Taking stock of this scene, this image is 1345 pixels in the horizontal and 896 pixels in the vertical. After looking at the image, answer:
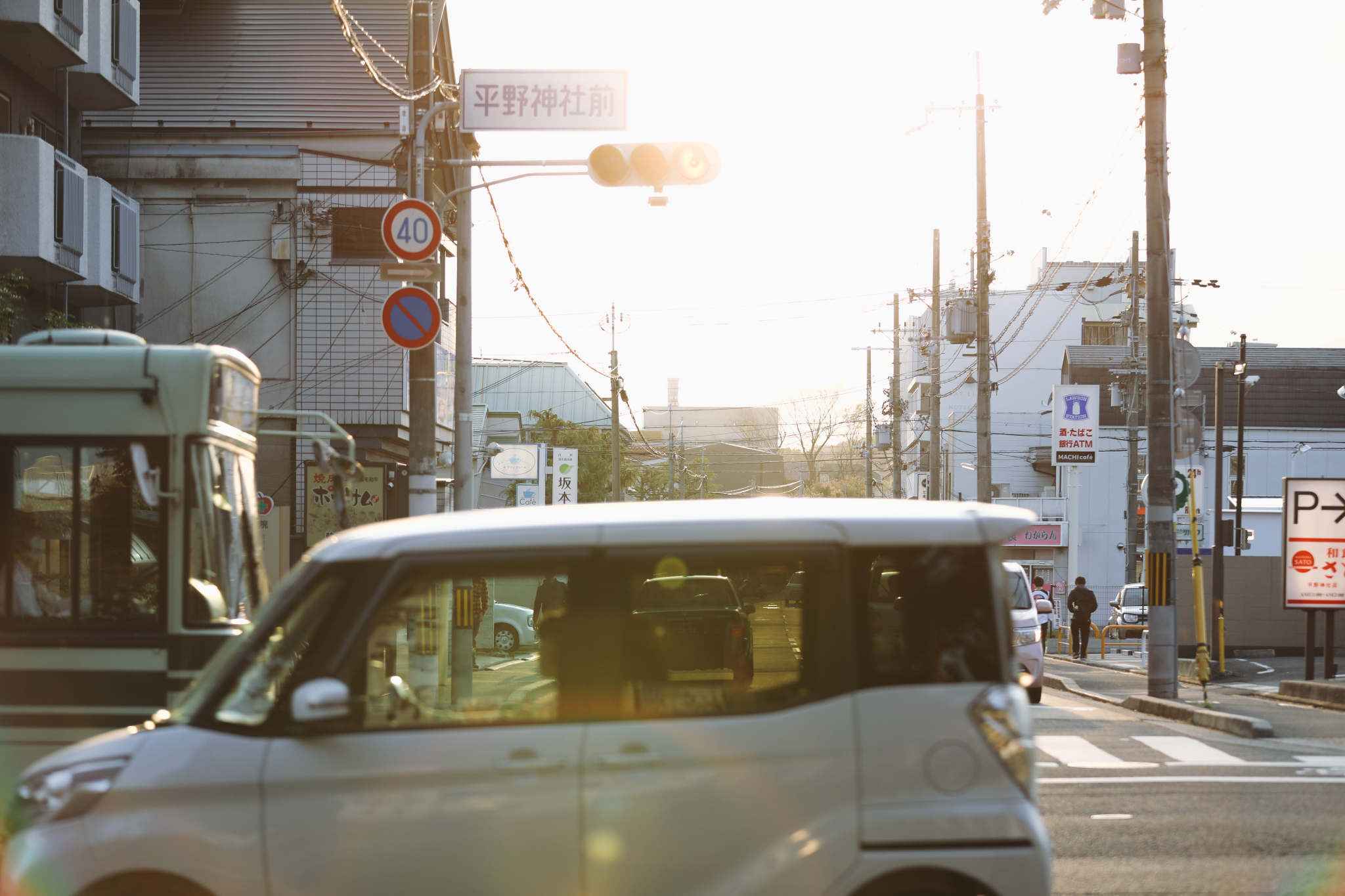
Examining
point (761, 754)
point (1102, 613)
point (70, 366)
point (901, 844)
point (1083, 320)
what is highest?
point (1083, 320)

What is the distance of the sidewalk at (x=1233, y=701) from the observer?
1295cm

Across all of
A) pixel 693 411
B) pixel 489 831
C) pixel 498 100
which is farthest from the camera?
pixel 693 411

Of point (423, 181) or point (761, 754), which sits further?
point (423, 181)

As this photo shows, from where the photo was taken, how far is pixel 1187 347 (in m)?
22.9

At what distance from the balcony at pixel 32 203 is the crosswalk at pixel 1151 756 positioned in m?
14.4

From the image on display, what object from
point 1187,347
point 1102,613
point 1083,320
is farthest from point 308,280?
point 1083,320

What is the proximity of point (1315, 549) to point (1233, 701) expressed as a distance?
283 centimetres

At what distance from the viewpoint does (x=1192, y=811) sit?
8.51 metres

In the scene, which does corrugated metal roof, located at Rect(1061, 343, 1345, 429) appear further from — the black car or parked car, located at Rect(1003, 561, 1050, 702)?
the black car

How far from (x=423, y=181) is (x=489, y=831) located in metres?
9.39

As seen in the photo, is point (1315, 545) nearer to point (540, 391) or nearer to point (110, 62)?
point (110, 62)

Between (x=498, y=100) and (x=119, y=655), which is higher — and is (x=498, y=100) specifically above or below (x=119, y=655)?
above

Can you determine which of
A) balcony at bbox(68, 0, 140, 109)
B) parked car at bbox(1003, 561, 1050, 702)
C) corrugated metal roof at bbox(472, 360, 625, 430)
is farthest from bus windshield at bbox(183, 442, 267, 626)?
corrugated metal roof at bbox(472, 360, 625, 430)

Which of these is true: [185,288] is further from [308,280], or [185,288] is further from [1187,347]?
[1187,347]
